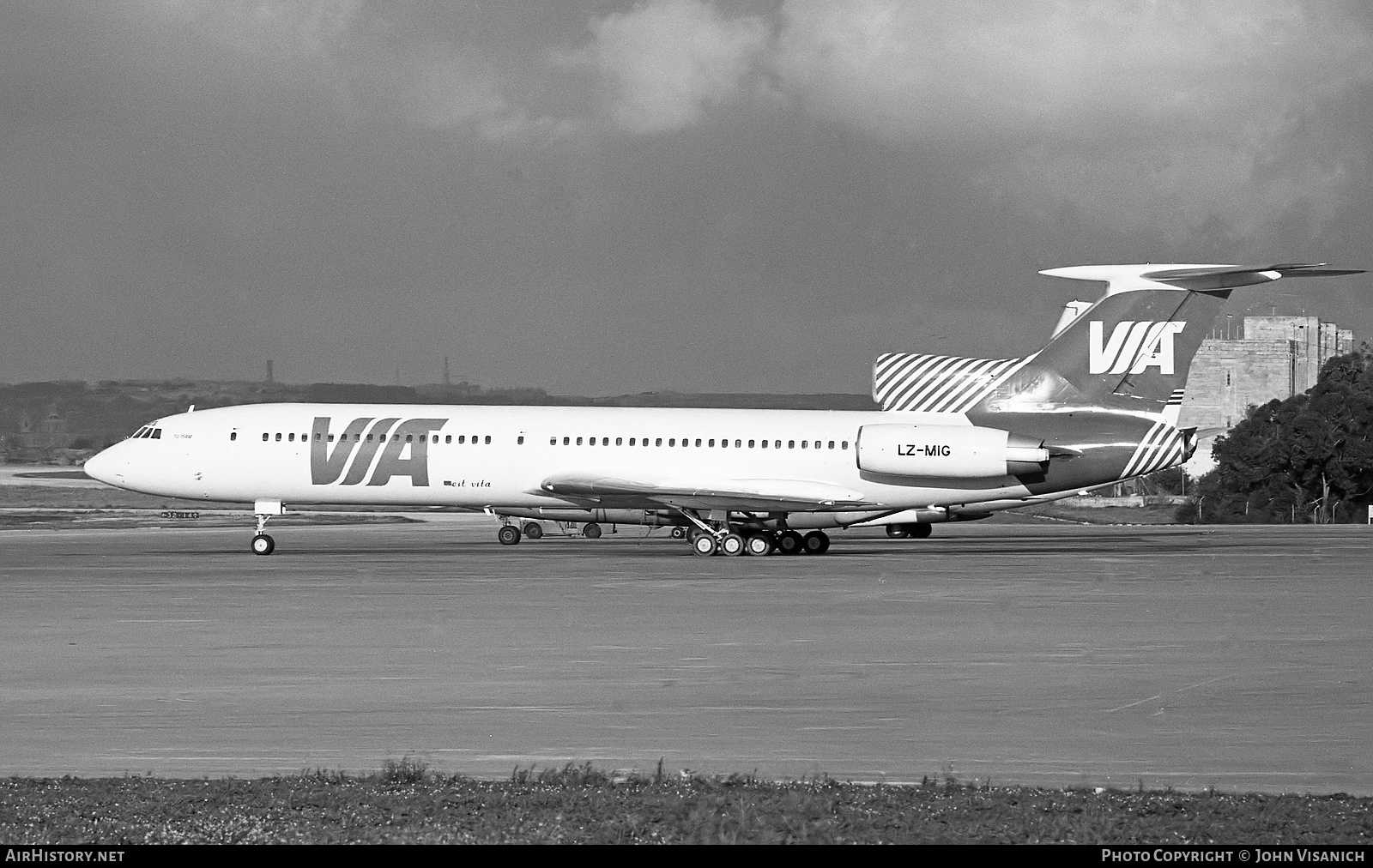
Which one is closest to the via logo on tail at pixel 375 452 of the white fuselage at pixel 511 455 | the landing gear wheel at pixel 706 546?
the white fuselage at pixel 511 455

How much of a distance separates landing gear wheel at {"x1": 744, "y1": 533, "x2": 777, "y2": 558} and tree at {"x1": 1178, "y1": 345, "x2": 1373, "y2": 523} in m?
58.8

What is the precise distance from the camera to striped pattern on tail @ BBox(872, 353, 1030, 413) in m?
39.0

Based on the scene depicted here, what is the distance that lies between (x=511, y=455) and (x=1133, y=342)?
1513cm

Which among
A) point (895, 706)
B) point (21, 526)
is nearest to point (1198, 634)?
point (895, 706)

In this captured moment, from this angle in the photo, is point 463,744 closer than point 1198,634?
Yes

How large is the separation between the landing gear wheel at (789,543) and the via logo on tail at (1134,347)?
325 inches

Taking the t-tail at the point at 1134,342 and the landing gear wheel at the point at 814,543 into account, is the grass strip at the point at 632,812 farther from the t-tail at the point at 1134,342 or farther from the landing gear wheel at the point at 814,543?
the landing gear wheel at the point at 814,543

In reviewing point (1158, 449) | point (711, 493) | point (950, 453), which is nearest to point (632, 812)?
point (711, 493)

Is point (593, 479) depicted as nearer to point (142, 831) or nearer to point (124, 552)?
point (124, 552)

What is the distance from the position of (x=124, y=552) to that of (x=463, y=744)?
29.4 m

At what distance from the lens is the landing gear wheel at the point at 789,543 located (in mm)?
39656

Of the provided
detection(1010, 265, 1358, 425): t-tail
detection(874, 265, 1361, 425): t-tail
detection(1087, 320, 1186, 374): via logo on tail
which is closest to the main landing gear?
detection(874, 265, 1361, 425): t-tail

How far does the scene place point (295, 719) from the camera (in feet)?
41.4

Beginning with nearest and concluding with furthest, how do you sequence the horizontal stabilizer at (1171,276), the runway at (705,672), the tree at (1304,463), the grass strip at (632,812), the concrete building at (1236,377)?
1. the grass strip at (632,812)
2. the runway at (705,672)
3. the horizontal stabilizer at (1171,276)
4. the tree at (1304,463)
5. the concrete building at (1236,377)
